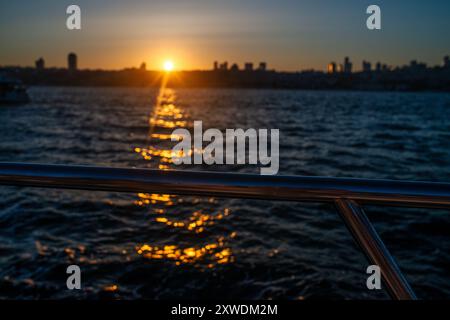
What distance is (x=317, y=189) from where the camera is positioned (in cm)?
107

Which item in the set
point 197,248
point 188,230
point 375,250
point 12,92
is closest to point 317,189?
point 375,250

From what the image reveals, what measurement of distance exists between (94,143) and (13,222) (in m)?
19.3

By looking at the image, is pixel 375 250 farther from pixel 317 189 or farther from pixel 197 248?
pixel 197 248

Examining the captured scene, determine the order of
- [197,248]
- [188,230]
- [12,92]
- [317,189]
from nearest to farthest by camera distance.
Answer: [317,189] < [197,248] < [188,230] < [12,92]

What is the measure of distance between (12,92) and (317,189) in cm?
7692

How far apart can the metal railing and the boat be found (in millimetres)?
71052

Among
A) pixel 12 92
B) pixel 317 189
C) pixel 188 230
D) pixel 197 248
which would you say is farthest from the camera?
pixel 12 92

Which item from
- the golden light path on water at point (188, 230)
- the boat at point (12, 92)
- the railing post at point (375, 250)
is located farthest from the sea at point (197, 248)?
the boat at point (12, 92)

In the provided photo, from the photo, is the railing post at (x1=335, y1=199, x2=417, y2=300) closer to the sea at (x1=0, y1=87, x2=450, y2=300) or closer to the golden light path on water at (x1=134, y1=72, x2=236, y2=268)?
the sea at (x1=0, y1=87, x2=450, y2=300)

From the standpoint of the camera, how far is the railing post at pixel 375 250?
3.49ft

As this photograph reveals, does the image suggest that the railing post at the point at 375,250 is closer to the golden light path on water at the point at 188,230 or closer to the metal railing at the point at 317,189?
the metal railing at the point at 317,189

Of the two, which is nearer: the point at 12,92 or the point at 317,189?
the point at 317,189

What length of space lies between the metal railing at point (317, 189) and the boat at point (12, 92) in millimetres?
71052
